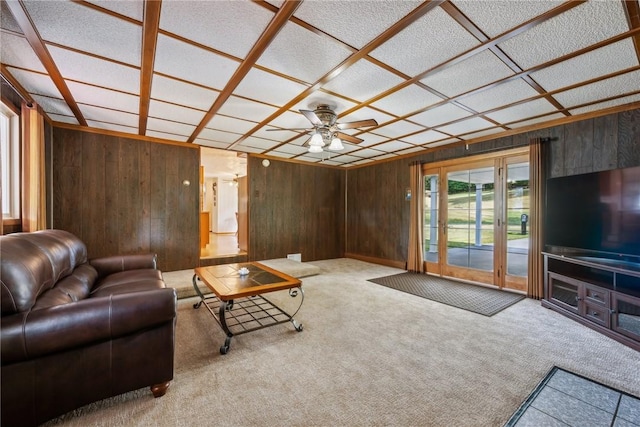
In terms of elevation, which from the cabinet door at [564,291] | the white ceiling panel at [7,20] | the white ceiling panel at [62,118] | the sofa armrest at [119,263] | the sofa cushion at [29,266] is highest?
the white ceiling panel at [62,118]

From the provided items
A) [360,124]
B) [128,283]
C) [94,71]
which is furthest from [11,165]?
[360,124]

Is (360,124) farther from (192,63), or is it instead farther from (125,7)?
(125,7)

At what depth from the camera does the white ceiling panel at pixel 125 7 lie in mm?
1594

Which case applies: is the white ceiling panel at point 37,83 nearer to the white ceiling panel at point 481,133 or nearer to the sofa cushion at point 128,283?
the sofa cushion at point 128,283

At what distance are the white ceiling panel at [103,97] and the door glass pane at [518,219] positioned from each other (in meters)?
5.23

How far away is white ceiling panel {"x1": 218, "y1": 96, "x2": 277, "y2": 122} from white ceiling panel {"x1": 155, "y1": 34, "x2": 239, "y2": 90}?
1.36 ft

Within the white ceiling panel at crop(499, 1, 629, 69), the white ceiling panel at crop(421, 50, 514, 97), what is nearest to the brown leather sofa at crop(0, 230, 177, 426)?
the white ceiling panel at crop(421, 50, 514, 97)

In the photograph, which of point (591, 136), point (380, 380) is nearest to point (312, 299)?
point (380, 380)

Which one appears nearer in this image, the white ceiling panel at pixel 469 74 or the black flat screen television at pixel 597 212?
the white ceiling panel at pixel 469 74

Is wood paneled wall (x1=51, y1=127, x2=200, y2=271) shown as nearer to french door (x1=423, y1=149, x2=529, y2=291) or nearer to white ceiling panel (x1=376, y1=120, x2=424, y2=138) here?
white ceiling panel (x1=376, y1=120, x2=424, y2=138)

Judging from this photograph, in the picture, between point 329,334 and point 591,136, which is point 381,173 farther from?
point 329,334

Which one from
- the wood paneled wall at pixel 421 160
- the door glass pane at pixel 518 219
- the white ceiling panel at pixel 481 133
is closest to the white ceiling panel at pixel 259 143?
the wood paneled wall at pixel 421 160

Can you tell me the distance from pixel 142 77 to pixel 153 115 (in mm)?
1175

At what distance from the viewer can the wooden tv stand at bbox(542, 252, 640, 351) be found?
253 cm
